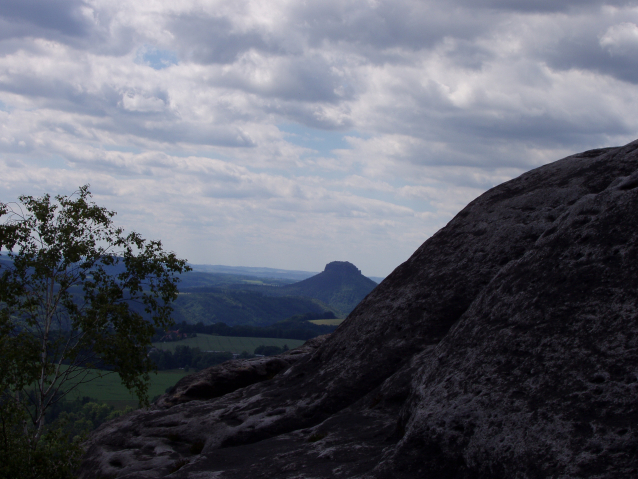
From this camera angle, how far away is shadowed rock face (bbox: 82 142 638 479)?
10.1 m

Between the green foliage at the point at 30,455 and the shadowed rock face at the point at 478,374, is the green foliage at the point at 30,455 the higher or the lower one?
the lower one

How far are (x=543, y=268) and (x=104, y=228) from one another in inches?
1282

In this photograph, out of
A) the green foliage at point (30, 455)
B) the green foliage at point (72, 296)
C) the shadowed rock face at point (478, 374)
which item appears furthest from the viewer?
the green foliage at point (72, 296)

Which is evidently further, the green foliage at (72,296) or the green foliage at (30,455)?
the green foliage at (72,296)

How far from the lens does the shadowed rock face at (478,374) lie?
10062mm

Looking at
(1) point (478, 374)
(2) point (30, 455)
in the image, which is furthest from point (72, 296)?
(1) point (478, 374)

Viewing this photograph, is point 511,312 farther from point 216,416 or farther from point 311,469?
point 216,416

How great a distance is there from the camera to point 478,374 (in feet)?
39.1

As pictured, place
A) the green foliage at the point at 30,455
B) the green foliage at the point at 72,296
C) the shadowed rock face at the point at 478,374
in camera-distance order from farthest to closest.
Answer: the green foliage at the point at 72,296
the green foliage at the point at 30,455
the shadowed rock face at the point at 478,374

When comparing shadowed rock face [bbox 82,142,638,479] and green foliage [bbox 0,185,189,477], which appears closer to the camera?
shadowed rock face [bbox 82,142,638,479]

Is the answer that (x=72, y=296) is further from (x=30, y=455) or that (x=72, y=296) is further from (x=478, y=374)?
(x=478, y=374)

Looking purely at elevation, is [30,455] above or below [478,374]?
below

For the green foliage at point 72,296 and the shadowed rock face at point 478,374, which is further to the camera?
the green foliage at point 72,296

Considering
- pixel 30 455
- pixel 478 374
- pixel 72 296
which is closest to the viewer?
pixel 478 374
